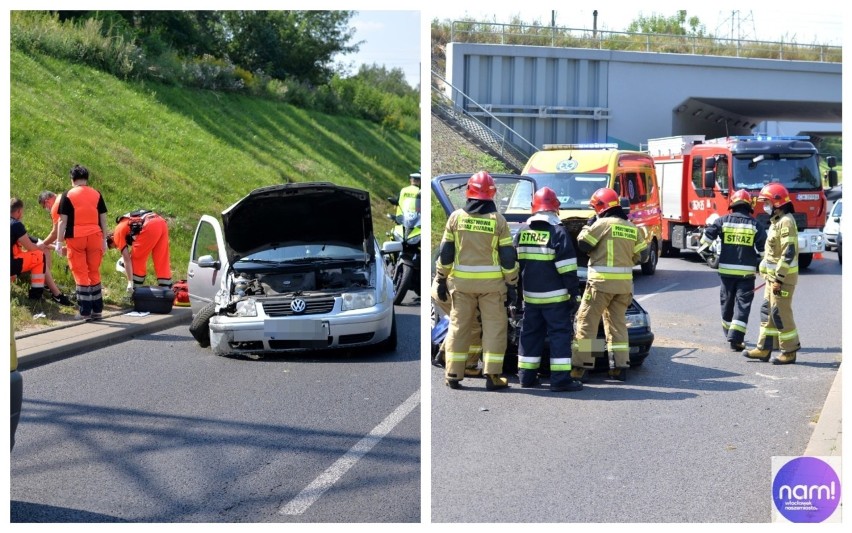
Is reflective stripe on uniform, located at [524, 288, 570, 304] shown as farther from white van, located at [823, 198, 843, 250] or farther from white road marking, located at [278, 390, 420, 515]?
white van, located at [823, 198, 843, 250]

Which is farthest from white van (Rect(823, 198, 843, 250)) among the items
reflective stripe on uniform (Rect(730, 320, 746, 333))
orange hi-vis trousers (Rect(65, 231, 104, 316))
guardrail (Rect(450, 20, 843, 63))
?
orange hi-vis trousers (Rect(65, 231, 104, 316))

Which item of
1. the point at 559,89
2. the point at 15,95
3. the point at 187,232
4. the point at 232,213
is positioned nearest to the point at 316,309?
the point at 232,213

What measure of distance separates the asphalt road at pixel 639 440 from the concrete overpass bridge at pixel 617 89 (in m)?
1.97

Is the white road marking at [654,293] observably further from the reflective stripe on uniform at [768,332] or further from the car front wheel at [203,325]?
the car front wheel at [203,325]

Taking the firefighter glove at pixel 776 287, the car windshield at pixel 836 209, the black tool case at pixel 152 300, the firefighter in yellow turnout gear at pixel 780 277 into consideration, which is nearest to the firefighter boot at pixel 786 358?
the firefighter in yellow turnout gear at pixel 780 277

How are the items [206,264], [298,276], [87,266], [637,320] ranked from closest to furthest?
[637,320] → [298,276] → [206,264] → [87,266]

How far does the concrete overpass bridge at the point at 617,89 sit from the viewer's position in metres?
6.38

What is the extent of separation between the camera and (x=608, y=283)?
7945mm

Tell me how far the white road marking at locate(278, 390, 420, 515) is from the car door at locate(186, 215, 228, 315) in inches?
144

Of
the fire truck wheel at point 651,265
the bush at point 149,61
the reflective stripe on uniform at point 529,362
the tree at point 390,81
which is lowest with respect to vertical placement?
the reflective stripe on uniform at point 529,362

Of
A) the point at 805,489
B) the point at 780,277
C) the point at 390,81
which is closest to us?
the point at 805,489

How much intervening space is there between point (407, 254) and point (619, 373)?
15.8 feet

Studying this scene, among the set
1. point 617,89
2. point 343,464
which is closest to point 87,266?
point 343,464

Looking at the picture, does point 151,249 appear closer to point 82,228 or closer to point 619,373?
point 82,228
